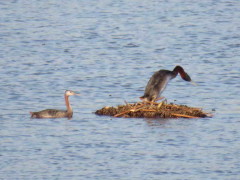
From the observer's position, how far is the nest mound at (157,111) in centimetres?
1889

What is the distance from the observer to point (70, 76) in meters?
25.7

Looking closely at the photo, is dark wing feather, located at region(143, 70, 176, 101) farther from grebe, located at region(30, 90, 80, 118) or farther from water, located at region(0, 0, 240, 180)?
grebe, located at region(30, 90, 80, 118)

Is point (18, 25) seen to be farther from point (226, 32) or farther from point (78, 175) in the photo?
point (78, 175)

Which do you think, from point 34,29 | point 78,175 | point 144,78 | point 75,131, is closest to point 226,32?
point 34,29

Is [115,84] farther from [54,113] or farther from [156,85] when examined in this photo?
[54,113]

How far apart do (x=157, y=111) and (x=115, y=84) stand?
17.4ft

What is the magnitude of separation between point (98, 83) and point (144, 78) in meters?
1.46

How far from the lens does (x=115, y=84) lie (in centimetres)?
2406

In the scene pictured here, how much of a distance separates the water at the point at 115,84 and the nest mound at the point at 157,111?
7.9 inches

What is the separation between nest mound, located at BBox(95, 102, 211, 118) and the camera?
62.0 feet

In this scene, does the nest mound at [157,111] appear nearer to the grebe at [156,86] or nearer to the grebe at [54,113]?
the grebe at [156,86]

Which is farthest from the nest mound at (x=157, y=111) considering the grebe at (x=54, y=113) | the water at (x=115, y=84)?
the grebe at (x=54, y=113)

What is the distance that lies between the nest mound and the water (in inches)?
7.9

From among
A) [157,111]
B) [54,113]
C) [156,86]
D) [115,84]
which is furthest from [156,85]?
[115,84]
